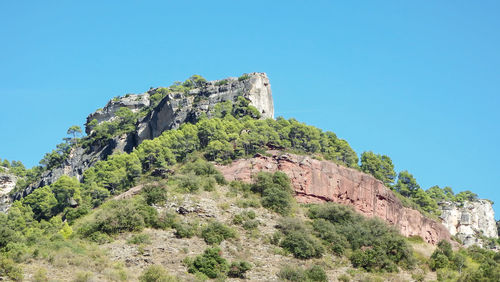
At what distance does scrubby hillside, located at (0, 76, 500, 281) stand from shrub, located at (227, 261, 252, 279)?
0.09 meters

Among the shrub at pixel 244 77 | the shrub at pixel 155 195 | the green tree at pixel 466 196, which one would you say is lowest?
the shrub at pixel 155 195

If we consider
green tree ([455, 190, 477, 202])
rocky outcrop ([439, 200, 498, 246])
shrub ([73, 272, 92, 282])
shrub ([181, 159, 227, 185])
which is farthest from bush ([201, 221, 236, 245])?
green tree ([455, 190, 477, 202])

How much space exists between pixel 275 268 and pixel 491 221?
7254 cm

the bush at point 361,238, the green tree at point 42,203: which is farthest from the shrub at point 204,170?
the green tree at point 42,203

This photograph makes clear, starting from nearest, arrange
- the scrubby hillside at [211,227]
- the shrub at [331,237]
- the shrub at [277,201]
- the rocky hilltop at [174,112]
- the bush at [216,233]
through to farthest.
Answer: the scrubby hillside at [211,227] → the bush at [216,233] → the shrub at [331,237] → the shrub at [277,201] → the rocky hilltop at [174,112]

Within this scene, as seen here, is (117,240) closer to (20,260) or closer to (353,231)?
(20,260)

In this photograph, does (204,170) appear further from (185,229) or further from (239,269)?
(239,269)

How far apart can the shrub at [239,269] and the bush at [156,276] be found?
5.98 meters

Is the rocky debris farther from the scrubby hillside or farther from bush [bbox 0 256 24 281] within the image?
bush [bbox 0 256 24 281]

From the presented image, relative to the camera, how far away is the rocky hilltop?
→ 11488cm

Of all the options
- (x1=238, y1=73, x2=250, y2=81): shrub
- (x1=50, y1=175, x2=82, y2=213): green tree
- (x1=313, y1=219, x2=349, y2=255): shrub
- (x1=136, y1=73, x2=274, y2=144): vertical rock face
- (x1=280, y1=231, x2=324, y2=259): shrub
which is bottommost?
(x1=280, y1=231, x2=324, y2=259): shrub

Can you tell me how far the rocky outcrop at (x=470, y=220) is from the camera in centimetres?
11131

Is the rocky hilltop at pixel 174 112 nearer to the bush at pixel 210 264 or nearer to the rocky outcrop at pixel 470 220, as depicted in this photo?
the rocky outcrop at pixel 470 220

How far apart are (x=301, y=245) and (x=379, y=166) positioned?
139 ft
